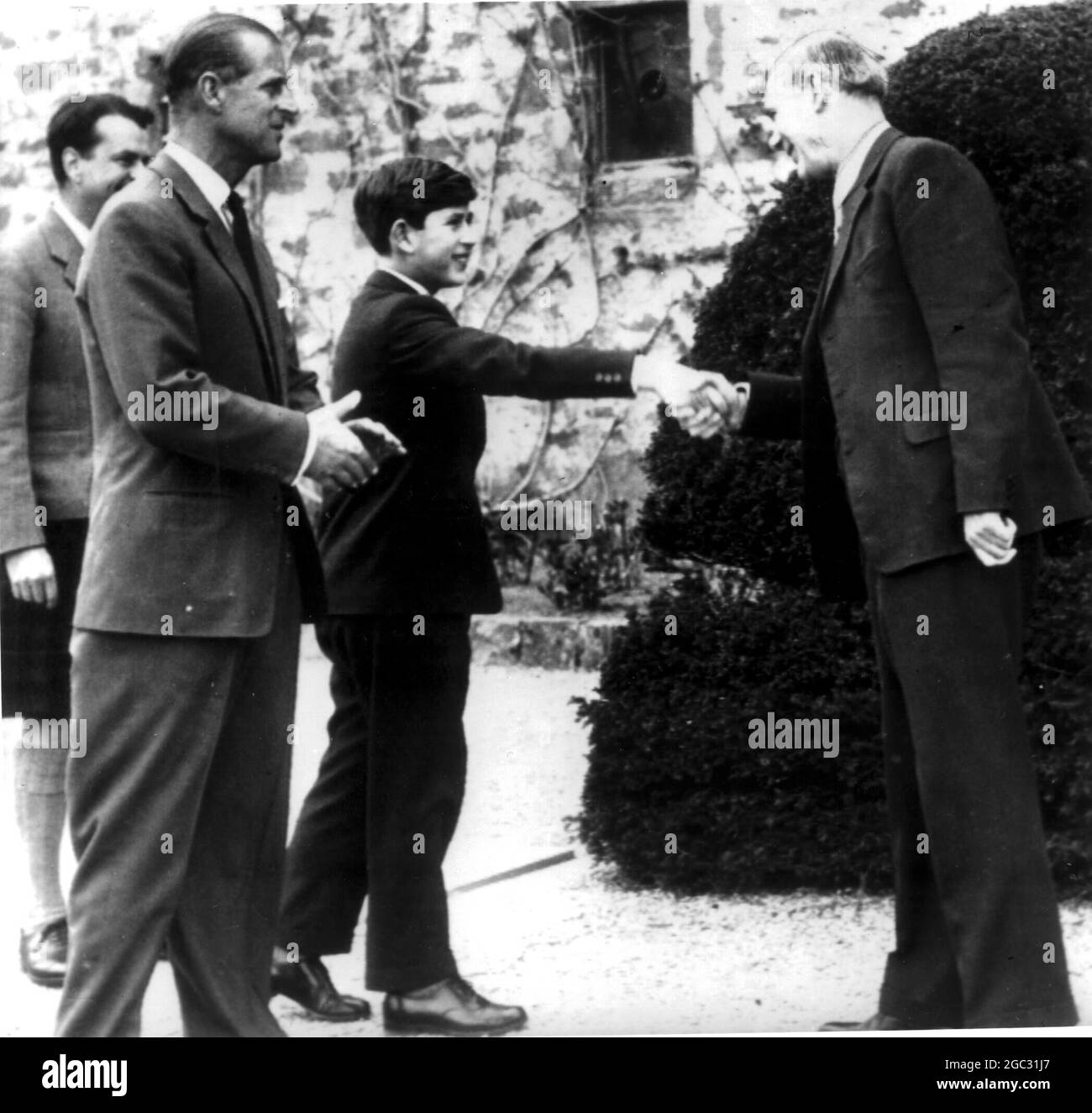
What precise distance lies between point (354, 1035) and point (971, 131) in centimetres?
263

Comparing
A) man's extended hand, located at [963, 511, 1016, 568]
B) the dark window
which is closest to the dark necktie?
the dark window

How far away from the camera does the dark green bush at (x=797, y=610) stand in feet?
14.5

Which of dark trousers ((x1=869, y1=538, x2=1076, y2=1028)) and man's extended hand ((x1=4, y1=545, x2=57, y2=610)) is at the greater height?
man's extended hand ((x1=4, y1=545, x2=57, y2=610))

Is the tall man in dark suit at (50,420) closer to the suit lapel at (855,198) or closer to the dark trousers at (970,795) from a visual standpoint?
the suit lapel at (855,198)

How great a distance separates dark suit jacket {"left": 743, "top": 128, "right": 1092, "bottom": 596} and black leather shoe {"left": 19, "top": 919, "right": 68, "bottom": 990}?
7.28 feet

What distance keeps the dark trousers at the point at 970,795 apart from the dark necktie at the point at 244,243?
1457mm

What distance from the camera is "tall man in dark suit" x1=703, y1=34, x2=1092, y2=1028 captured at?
3.76 m

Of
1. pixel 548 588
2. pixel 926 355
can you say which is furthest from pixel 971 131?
pixel 548 588

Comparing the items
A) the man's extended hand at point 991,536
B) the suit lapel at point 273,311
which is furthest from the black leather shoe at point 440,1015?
the man's extended hand at point 991,536

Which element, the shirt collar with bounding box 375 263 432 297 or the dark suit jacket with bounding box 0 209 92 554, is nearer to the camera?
the shirt collar with bounding box 375 263 432 297

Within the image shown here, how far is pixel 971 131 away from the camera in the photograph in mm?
4422

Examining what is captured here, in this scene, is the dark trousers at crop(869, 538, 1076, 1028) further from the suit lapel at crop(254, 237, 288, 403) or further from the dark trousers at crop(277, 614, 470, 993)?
the suit lapel at crop(254, 237, 288, 403)

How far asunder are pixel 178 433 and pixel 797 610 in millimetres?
1765
